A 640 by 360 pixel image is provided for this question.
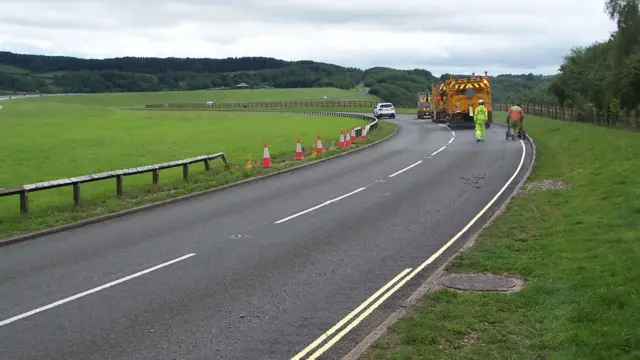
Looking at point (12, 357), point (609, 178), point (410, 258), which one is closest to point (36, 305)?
point (12, 357)

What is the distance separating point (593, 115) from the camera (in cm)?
4362

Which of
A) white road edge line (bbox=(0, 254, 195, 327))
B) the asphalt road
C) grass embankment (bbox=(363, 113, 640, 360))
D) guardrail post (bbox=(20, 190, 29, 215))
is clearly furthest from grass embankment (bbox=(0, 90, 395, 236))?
grass embankment (bbox=(363, 113, 640, 360))

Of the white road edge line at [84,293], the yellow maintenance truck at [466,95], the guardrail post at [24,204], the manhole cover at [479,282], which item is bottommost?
the white road edge line at [84,293]

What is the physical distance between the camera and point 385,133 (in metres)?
43.1

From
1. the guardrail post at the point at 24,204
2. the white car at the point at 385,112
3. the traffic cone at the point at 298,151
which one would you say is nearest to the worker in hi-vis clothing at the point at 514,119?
the traffic cone at the point at 298,151

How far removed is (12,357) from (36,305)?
72.1 inches

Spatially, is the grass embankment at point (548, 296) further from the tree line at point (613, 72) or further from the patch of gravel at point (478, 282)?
the tree line at point (613, 72)

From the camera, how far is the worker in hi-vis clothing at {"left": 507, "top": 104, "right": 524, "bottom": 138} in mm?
33188

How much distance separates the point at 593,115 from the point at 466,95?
766 centimetres

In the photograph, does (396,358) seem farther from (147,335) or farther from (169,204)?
(169,204)

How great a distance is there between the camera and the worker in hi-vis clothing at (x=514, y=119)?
1307 inches

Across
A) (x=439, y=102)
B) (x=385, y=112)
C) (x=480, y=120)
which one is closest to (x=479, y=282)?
(x=480, y=120)

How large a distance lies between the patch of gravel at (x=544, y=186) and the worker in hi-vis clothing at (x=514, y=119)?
1498 cm

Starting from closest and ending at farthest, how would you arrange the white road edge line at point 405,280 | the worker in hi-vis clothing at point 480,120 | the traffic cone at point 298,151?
1. the white road edge line at point 405,280
2. the traffic cone at point 298,151
3. the worker in hi-vis clothing at point 480,120
